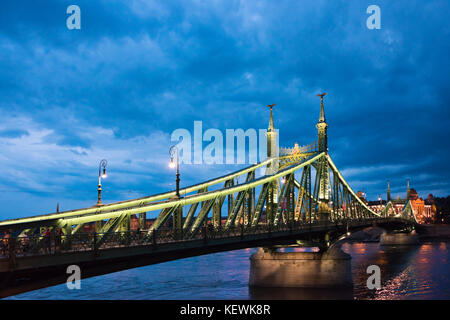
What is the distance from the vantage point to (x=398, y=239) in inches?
4058

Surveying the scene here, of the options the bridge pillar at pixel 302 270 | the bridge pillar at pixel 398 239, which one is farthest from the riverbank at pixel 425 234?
the bridge pillar at pixel 302 270

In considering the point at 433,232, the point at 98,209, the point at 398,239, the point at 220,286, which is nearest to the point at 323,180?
the point at 220,286

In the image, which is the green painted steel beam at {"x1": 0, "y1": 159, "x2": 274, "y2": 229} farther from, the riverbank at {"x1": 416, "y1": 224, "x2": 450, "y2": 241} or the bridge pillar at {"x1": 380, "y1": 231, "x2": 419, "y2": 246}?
the riverbank at {"x1": 416, "y1": 224, "x2": 450, "y2": 241}

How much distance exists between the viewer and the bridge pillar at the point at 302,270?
38.1 meters

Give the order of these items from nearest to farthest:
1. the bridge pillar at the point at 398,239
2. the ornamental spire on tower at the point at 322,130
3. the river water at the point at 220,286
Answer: the river water at the point at 220,286
the ornamental spire on tower at the point at 322,130
the bridge pillar at the point at 398,239

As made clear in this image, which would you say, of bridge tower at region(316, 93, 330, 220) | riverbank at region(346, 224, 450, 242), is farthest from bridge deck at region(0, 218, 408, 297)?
riverbank at region(346, 224, 450, 242)

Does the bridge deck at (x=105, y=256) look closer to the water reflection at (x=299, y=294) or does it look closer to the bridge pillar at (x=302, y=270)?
the water reflection at (x=299, y=294)

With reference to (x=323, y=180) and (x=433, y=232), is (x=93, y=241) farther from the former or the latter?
(x=433, y=232)

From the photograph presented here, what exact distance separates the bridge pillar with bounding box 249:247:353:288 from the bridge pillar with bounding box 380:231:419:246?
71101mm

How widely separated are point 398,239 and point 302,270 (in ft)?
242

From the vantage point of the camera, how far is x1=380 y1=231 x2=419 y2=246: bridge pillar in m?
103

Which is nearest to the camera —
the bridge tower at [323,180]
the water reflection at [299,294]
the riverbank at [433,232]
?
the water reflection at [299,294]

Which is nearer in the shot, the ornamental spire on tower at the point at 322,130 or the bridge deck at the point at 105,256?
the bridge deck at the point at 105,256

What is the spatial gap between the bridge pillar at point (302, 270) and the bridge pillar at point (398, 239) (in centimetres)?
7110
